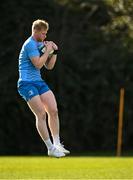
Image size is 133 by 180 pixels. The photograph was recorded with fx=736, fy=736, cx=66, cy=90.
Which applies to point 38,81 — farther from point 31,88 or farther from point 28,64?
point 28,64

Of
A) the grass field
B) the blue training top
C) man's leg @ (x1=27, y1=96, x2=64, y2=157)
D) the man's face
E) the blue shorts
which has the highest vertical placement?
the man's face

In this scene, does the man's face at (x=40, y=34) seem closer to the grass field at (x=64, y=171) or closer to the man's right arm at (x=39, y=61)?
the man's right arm at (x=39, y=61)

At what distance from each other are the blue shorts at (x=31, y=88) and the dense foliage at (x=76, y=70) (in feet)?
53.3

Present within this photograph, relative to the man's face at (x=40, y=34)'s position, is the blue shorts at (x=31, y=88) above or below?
below

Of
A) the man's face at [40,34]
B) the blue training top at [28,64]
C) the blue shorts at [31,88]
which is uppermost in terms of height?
the man's face at [40,34]

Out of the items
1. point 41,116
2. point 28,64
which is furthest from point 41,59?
point 41,116

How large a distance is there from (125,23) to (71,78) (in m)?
3.19

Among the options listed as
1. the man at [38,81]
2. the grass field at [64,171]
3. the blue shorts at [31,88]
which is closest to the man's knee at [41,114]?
the man at [38,81]

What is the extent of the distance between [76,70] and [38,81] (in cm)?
1720

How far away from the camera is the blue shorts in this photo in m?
10.7

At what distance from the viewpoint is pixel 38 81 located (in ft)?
35.3

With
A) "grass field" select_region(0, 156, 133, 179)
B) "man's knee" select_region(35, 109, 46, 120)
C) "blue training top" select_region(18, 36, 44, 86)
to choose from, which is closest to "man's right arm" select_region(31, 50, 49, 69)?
"blue training top" select_region(18, 36, 44, 86)

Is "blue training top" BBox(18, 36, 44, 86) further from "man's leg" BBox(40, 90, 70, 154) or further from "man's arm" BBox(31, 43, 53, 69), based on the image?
"man's leg" BBox(40, 90, 70, 154)

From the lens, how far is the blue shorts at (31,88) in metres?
10.7
